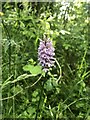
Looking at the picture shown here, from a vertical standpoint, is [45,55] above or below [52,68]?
above

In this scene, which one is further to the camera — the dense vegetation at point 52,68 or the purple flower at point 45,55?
the dense vegetation at point 52,68

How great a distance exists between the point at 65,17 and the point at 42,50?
601 millimetres

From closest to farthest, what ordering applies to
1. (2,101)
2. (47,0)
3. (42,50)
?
(42,50)
(2,101)
(47,0)

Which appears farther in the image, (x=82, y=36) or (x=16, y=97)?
(x=82, y=36)

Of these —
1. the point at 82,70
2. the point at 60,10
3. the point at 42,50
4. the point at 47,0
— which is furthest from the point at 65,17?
the point at 42,50

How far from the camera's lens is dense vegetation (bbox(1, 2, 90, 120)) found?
1455mm

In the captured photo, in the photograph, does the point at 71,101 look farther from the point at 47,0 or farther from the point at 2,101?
the point at 47,0

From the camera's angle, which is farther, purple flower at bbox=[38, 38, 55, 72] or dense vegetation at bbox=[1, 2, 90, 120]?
dense vegetation at bbox=[1, 2, 90, 120]

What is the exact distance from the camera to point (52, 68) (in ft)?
5.31

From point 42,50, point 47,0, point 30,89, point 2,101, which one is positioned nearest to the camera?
point 42,50

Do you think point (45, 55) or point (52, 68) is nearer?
point (45, 55)

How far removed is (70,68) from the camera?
164 cm

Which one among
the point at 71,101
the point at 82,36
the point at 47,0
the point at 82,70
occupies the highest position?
the point at 47,0

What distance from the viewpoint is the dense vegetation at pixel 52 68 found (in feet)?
4.77
